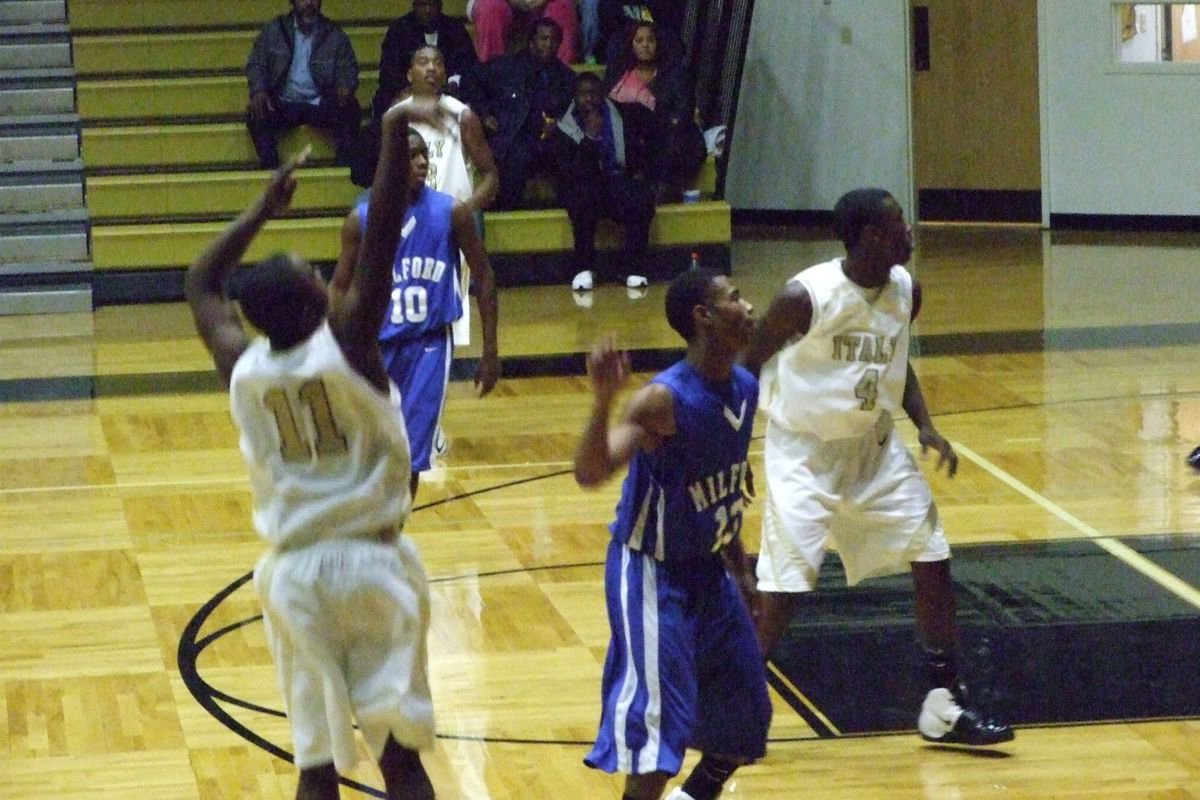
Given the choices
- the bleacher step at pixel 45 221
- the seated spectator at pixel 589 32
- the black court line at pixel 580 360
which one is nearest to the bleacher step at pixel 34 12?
the bleacher step at pixel 45 221

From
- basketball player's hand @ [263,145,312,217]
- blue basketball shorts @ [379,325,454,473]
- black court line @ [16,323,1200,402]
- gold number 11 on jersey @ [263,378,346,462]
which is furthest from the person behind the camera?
black court line @ [16,323,1200,402]

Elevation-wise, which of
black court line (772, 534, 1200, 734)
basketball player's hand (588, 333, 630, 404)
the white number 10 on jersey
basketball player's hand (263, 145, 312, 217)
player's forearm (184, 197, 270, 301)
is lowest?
black court line (772, 534, 1200, 734)

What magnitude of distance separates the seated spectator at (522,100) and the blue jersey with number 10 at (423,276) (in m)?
6.55

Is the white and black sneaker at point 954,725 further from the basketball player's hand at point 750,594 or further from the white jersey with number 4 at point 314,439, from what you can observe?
the white jersey with number 4 at point 314,439

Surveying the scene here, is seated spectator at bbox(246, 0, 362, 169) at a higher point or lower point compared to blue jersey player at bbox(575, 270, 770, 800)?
higher

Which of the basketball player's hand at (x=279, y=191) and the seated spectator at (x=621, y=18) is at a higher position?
the seated spectator at (x=621, y=18)

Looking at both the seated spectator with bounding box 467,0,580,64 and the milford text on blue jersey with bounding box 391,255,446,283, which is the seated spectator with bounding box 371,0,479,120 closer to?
the seated spectator with bounding box 467,0,580,64

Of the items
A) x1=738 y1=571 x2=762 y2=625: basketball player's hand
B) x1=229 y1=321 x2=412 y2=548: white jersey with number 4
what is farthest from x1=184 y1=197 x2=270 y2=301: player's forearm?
x1=738 y1=571 x2=762 y2=625: basketball player's hand

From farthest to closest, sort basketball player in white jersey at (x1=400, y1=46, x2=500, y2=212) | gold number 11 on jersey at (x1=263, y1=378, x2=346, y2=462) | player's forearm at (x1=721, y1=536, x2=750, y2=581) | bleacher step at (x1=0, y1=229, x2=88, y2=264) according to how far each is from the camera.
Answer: bleacher step at (x1=0, y1=229, x2=88, y2=264) → basketball player in white jersey at (x1=400, y1=46, x2=500, y2=212) → player's forearm at (x1=721, y1=536, x2=750, y2=581) → gold number 11 on jersey at (x1=263, y1=378, x2=346, y2=462)

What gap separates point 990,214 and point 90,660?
39.3 ft

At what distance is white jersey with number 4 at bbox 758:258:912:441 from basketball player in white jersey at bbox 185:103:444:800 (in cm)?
160

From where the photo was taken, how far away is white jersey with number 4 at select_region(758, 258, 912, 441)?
5.17 metres

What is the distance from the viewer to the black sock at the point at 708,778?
4.38 metres

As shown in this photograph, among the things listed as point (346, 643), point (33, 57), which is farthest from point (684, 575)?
point (33, 57)
